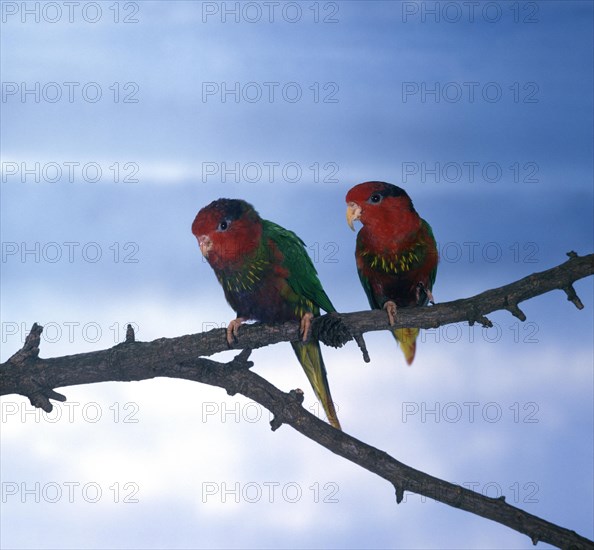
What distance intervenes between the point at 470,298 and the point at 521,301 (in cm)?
23

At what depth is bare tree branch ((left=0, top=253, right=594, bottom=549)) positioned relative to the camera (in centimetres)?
368

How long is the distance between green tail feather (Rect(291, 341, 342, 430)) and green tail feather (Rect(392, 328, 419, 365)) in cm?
43

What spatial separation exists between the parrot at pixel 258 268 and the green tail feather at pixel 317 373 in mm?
17

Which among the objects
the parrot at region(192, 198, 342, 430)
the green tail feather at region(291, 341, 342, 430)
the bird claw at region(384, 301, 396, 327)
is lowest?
the green tail feather at region(291, 341, 342, 430)

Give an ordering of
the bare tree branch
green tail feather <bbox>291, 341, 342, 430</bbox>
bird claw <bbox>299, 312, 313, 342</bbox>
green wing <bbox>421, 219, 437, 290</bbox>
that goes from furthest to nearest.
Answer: green tail feather <bbox>291, 341, 342, 430</bbox>, green wing <bbox>421, 219, 437, 290</bbox>, bird claw <bbox>299, 312, 313, 342</bbox>, the bare tree branch

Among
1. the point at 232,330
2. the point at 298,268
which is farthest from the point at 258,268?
the point at 232,330

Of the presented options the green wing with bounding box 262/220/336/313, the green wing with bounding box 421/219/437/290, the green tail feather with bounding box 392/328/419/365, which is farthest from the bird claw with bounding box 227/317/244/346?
the green wing with bounding box 421/219/437/290

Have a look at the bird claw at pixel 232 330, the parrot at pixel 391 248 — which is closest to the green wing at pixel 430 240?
the parrot at pixel 391 248

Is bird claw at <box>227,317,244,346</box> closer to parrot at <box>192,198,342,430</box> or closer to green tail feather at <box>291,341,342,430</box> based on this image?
parrot at <box>192,198,342,430</box>

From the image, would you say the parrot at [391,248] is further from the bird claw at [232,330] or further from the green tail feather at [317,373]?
the bird claw at [232,330]

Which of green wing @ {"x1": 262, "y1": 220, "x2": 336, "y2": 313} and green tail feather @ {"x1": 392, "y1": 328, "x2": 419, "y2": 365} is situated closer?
green wing @ {"x1": 262, "y1": 220, "x2": 336, "y2": 313}

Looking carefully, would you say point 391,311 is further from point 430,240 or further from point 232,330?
point 232,330

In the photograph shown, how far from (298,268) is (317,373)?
562mm

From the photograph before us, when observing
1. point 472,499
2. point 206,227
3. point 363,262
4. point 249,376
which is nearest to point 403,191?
point 363,262
